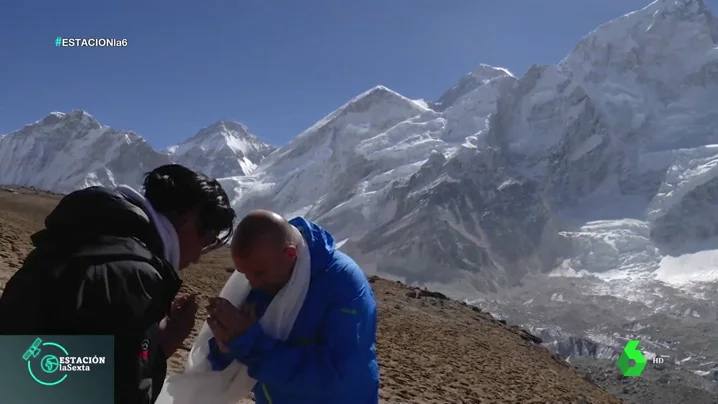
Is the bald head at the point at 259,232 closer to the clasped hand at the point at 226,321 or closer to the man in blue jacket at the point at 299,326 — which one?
the man in blue jacket at the point at 299,326

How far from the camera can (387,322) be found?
58.7ft

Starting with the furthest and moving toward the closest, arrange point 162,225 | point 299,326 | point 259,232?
1. point 299,326
2. point 259,232
3. point 162,225

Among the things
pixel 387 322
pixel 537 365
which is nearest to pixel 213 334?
pixel 387 322

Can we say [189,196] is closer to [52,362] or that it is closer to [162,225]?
[162,225]

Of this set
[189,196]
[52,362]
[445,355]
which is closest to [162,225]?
[189,196]

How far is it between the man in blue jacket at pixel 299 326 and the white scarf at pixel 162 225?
26 cm

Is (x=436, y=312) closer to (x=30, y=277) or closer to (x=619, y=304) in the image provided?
(x=30, y=277)

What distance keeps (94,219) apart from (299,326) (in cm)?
102

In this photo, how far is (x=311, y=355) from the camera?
286cm

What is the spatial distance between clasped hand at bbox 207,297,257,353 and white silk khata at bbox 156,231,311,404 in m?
0.10

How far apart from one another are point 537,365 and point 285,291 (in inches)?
690

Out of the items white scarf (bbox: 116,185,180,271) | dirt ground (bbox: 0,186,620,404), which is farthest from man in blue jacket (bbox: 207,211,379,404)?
dirt ground (bbox: 0,186,620,404)

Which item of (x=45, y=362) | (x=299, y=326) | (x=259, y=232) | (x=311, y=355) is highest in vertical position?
(x=259, y=232)

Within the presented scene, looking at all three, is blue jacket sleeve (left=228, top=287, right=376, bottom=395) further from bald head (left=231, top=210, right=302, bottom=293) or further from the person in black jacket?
the person in black jacket
